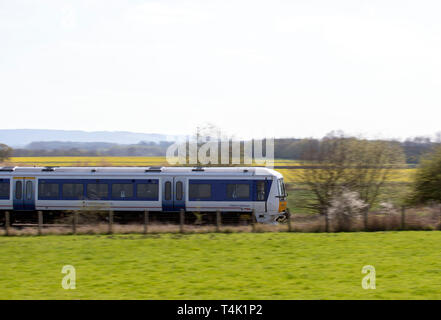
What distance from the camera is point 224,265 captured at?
47.2 ft

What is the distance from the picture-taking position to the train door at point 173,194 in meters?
26.6

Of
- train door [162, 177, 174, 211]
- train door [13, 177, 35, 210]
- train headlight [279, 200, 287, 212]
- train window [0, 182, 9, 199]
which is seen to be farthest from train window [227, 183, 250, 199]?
train window [0, 182, 9, 199]

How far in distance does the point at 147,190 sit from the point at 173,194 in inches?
51.7

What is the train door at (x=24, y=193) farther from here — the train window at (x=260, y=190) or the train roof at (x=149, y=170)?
the train window at (x=260, y=190)

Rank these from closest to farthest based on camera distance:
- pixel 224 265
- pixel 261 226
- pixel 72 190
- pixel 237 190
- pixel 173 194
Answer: pixel 224 265
pixel 261 226
pixel 237 190
pixel 173 194
pixel 72 190

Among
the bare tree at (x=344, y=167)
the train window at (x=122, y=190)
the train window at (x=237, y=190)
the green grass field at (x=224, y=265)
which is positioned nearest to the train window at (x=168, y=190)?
the train window at (x=122, y=190)

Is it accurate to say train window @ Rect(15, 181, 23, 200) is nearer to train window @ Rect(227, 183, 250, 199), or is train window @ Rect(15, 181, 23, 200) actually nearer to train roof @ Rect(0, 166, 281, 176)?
train roof @ Rect(0, 166, 281, 176)

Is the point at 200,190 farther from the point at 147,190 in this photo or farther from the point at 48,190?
the point at 48,190

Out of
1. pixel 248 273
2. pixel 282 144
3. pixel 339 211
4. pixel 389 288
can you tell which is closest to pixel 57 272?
pixel 248 273

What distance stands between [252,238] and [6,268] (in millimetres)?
8794

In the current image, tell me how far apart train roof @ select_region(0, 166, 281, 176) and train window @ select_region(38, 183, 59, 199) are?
59cm

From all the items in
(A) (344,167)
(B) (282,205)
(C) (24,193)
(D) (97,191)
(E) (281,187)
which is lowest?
(B) (282,205)

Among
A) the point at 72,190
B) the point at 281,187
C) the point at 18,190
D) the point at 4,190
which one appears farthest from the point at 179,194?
the point at 4,190

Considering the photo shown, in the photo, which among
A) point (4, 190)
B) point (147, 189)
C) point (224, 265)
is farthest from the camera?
point (4, 190)
